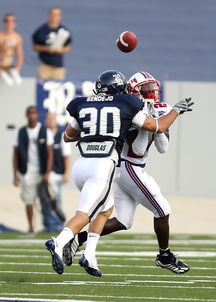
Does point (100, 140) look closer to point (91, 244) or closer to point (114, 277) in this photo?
point (91, 244)

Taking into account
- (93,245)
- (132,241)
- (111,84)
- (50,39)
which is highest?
(111,84)

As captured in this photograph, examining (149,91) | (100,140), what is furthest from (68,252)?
(149,91)

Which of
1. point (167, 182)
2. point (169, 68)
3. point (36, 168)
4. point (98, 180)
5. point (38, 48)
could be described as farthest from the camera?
point (169, 68)

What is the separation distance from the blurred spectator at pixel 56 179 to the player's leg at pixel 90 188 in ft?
23.2

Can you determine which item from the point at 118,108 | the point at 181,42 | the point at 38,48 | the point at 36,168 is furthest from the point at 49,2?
the point at 118,108

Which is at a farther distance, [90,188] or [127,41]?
[127,41]

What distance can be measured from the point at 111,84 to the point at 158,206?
3.39 ft

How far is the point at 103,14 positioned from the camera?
78.9 ft

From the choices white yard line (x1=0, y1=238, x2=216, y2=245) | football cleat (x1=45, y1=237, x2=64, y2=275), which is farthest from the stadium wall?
football cleat (x1=45, y1=237, x2=64, y2=275)

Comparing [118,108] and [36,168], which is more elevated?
[118,108]

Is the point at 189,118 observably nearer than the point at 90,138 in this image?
No

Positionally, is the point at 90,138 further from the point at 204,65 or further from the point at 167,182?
the point at 204,65

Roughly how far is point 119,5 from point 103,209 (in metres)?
15.6

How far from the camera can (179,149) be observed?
18.4 meters
